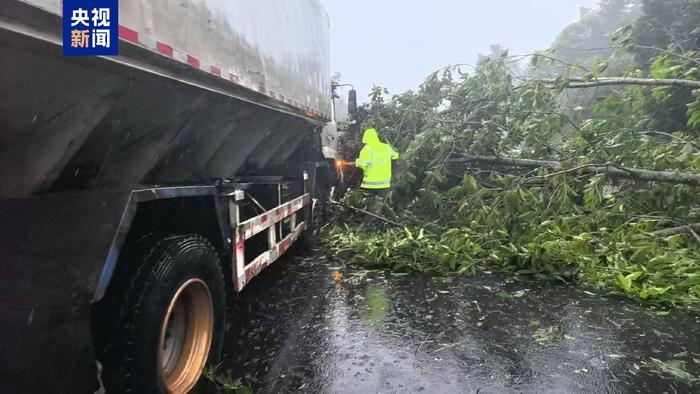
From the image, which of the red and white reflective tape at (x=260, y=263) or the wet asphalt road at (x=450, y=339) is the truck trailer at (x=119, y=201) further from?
the wet asphalt road at (x=450, y=339)

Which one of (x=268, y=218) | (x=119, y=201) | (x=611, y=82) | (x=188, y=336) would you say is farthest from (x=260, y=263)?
(x=611, y=82)

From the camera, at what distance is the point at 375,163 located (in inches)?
304

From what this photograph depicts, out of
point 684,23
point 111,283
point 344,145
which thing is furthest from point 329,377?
point 684,23

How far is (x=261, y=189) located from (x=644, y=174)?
5093 mm

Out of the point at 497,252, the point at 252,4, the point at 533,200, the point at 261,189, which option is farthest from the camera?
the point at 533,200

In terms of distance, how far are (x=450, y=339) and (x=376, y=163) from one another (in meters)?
4.49

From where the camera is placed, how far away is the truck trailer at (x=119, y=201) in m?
1.97

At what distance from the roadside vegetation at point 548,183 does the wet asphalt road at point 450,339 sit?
1.68 feet

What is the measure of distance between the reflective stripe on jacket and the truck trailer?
4.15m

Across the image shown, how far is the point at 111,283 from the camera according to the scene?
2301 millimetres

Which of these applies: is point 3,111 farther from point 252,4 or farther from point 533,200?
point 533,200
